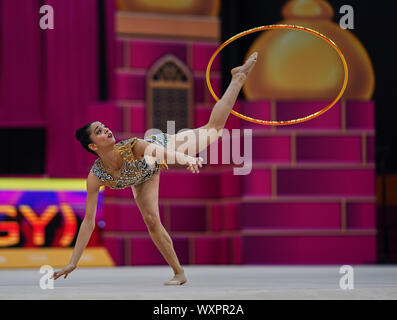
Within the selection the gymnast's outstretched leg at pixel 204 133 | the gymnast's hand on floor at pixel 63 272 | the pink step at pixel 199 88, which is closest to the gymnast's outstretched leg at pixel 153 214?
the gymnast's outstretched leg at pixel 204 133

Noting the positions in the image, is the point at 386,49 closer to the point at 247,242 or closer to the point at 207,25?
the point at 207,25

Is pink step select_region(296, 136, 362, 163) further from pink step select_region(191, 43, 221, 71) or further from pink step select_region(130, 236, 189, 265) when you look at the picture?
pink step select_region(130, 236, 189, 265)

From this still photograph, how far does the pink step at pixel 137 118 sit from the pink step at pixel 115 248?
1.40m

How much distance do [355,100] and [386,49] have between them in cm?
98

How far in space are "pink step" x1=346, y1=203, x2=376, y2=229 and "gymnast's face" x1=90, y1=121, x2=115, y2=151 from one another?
4.98 meters

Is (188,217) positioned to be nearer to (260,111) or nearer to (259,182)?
(259,182)

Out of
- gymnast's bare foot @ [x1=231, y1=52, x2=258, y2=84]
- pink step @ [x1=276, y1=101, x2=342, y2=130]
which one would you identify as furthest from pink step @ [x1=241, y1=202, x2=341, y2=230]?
gymnast's bare foot @ [x1=231, y1=52, x2=258, y2=84]

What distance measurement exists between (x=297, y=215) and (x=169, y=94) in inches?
87.6

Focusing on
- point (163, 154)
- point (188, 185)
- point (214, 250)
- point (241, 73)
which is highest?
point (241, 73)

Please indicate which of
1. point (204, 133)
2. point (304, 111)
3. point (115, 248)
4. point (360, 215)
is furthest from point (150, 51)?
point (204, 133)

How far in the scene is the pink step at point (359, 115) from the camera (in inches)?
374

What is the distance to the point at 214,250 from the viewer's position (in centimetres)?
997

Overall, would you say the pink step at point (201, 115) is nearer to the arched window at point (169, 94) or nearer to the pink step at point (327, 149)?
the arched window at point (169, 94)

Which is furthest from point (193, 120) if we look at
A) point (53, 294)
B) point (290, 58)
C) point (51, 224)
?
point (53, 294)
